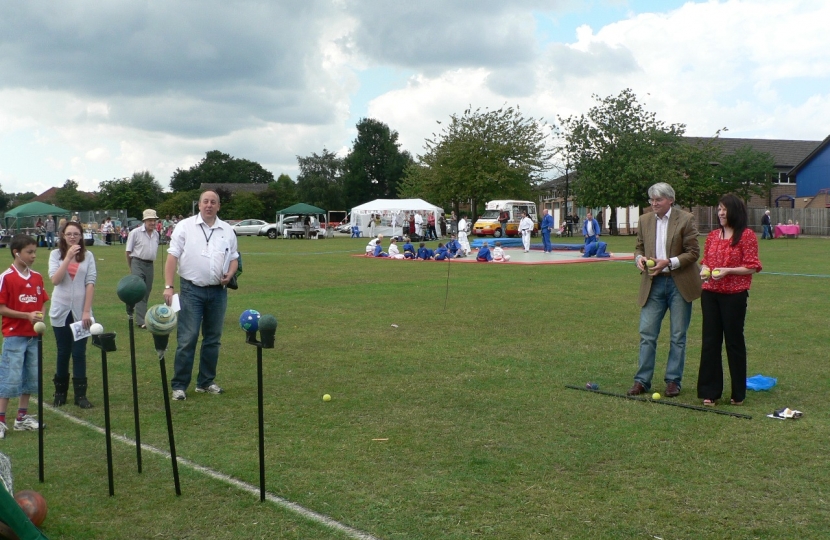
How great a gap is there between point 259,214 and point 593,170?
49567 mm

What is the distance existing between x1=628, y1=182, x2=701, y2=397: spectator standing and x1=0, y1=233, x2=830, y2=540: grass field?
434 millimetres

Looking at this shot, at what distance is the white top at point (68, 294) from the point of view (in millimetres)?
7051

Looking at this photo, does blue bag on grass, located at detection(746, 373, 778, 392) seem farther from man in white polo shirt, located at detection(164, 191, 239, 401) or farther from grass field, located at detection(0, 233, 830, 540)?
man in white polo shirt, located at detection(164, 191, 239, 401)

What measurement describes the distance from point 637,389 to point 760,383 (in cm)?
128

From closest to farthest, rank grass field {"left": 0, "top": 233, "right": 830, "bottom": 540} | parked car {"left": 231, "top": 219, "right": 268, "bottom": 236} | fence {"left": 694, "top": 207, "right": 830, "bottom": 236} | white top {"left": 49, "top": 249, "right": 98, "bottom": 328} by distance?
grass field {"left": 0, "top": 233, "right": 830, "bottom": 540}, white top {"left": 49, "top": 249, "right": 98, "bottom": 328}, fence {"left": 694, "top": 207, "right": 830, "bottom": 236}, parked car {"left": 231, "top": 219, "right": 268, "bottom": 236}

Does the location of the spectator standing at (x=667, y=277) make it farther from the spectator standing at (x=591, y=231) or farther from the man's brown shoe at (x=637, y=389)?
the spectator standing at (x=591, y=231)

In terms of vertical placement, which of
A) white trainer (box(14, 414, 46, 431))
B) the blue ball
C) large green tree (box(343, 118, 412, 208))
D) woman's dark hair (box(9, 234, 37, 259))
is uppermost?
large green tree (box(343, 118, 412, 208))

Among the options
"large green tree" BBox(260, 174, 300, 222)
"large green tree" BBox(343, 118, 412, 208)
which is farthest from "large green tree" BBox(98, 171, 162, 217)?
"large green tree" BBox(343, 118, 412, 208)

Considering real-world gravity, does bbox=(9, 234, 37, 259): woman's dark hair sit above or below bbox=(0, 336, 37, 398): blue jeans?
above

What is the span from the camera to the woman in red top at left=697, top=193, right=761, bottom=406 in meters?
6.84

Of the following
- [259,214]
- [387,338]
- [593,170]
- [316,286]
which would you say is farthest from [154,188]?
[387,338]

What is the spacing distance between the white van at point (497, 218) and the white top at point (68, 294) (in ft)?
137

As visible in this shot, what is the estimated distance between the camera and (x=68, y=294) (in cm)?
708

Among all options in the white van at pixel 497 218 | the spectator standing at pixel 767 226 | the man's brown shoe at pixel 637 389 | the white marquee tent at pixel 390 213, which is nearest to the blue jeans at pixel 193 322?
the man's brown shoe at pixel 637 389
